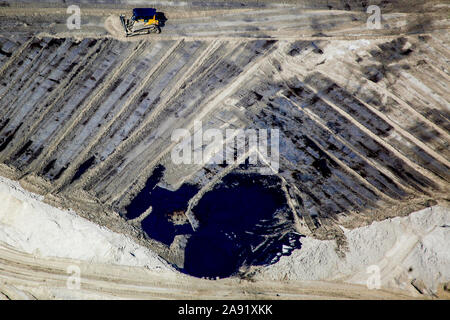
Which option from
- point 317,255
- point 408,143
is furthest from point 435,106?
point 317,255

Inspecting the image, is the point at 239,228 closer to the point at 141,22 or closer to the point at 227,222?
the point at 227,222

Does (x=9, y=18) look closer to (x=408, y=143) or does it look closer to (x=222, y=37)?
(x=222, y=37)

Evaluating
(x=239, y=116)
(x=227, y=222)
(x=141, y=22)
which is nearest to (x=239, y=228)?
(x=227, y=222)

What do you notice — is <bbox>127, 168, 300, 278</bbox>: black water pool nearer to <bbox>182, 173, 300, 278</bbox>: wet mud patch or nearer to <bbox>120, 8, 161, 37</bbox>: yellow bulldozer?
<bbox>182, 173, 300, 278</bbox>: wet mud patch

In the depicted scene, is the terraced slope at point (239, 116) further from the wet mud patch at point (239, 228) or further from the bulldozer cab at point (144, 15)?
the bulldozer cab at point (144, 15)

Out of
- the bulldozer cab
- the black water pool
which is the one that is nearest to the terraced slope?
the black water pool

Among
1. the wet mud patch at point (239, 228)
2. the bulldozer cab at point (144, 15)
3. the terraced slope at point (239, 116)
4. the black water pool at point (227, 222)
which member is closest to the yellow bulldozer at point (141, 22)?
the bulldozer cab at point (144, 15)
